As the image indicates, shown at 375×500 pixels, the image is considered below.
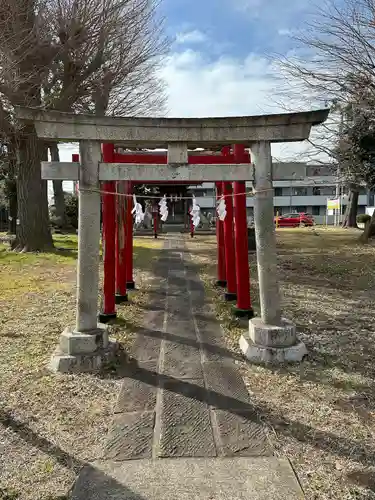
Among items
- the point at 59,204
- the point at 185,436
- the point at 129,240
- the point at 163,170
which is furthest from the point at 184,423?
the point at 59,204

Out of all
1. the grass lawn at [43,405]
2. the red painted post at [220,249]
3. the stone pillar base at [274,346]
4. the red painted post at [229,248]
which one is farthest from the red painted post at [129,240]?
the stone pillar base at [274,346]

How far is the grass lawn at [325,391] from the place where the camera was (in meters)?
2.70

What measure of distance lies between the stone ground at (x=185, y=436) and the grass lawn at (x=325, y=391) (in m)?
0.15

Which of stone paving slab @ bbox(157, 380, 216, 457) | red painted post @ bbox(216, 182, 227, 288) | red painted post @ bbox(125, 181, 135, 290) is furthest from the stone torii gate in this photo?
red painted post @ bbox(216, 182, 227, 288)

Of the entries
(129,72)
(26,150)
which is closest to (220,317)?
(26,150)

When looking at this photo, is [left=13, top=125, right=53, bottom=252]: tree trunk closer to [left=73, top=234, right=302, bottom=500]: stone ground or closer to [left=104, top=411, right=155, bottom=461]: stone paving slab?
[left=73, top=234, right=302, bottom=500]: stone ground

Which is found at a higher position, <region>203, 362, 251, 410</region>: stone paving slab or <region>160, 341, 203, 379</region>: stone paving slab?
<region>160, 341, 203, 379</region>: stone paving slab

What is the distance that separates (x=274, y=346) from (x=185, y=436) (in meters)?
1.80

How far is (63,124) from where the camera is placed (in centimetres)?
443

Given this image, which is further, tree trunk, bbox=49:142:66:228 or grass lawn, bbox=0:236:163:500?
tree trunk, bbox=49:142:66:228

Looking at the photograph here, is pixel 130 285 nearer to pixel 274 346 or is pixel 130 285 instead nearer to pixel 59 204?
pixel 274 346

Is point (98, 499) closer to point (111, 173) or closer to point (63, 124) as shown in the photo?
point (111, 173)

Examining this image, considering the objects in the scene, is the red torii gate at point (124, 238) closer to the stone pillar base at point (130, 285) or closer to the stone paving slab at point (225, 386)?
the stone pillar base at point (130, 285)

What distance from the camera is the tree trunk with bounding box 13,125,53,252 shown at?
42.6 feet
